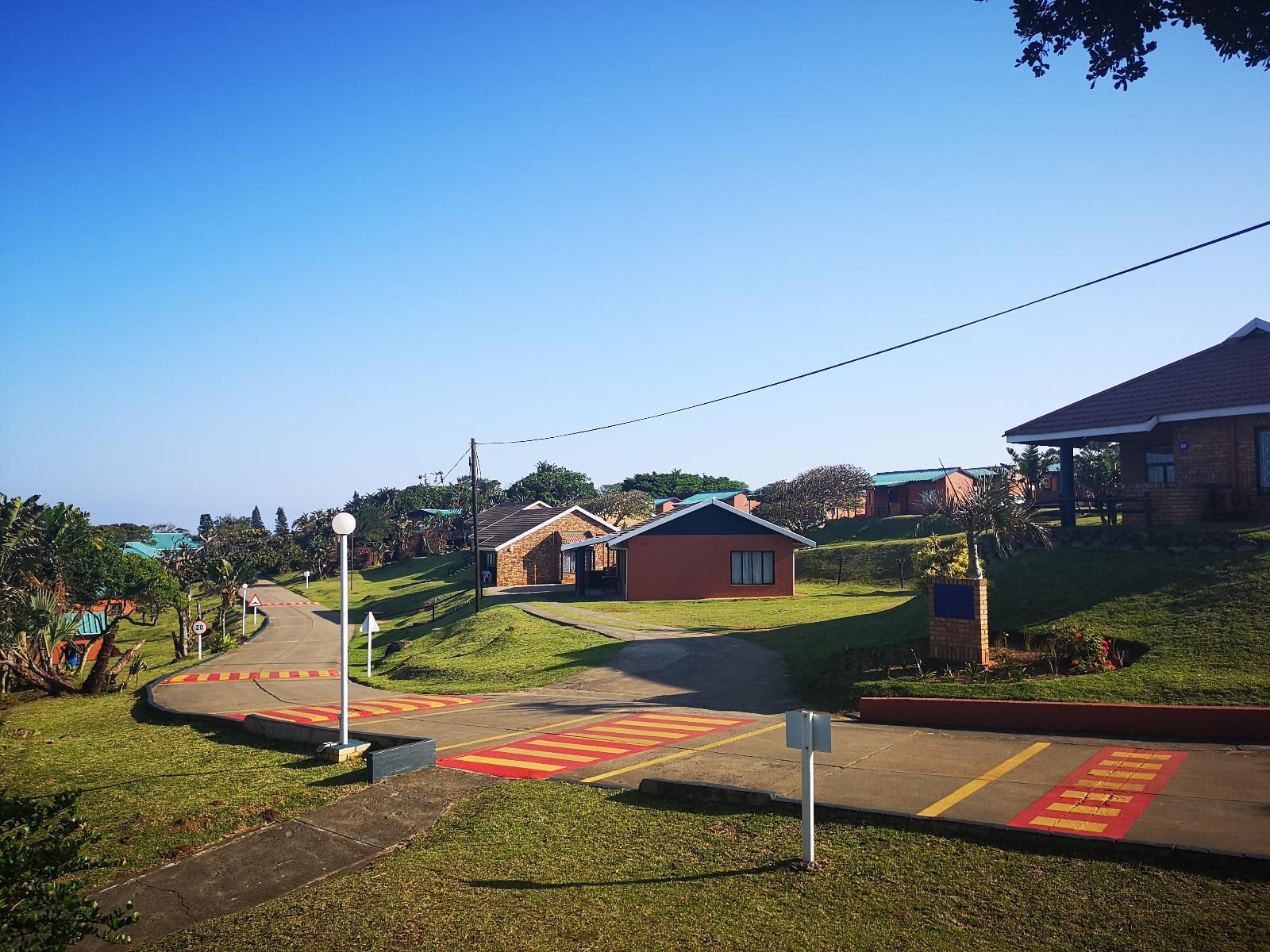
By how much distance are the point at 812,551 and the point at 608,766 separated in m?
41.7

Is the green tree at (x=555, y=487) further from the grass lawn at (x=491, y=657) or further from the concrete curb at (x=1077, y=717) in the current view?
the concrete curb at (x=1077, y=717)

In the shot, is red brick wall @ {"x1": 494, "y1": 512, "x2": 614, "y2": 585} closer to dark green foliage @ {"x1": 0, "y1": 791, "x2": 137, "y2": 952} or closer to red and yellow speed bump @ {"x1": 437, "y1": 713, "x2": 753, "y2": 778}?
red and yellow speed bump @ {"x1": 437, "y1": 713, "x2": 753, "y2": 778}

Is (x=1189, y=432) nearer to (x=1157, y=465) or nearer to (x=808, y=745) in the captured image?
(x=1157, y=465)

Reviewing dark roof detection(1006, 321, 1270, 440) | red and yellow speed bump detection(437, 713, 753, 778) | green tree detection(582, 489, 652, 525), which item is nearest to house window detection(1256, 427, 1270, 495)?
dark roof detection(1006, 321, 1270, 440)

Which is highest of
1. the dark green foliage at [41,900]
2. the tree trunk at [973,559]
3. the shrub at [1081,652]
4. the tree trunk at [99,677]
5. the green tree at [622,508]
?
the green tree at [622,508]

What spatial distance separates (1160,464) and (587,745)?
19.9 m

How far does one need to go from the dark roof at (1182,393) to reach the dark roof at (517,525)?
1363 inches

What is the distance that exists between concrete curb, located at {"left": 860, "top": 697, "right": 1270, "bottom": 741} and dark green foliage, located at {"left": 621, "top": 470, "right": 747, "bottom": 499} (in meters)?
95.5

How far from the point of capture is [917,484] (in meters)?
66.8

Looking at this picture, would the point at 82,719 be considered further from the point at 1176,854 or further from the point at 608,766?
the point at 1176,854

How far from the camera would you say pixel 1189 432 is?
23.5 metres

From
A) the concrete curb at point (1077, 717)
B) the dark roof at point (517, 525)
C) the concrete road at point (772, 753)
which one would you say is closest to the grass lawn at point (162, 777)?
the concrete road at point (772, 753)

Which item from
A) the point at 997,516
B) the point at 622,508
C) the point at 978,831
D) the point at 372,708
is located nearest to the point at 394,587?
the point at 622,508

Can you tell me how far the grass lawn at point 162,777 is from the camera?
33.4ft
